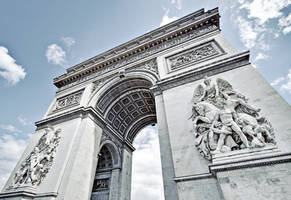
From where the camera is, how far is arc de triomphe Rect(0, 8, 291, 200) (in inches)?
135

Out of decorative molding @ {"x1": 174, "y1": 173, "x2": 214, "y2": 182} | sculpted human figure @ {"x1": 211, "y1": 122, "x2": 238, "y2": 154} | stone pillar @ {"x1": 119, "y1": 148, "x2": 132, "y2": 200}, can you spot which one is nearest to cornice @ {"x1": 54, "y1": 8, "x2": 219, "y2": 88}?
sculpted human figure @ {"x1": 211, "y1": 122, "x2": 238, "y2": 154}

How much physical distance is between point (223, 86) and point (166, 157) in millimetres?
Answer: 3223

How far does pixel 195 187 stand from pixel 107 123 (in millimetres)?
6702

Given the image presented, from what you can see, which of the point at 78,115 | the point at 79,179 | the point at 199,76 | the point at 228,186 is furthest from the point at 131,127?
the point at 228,186

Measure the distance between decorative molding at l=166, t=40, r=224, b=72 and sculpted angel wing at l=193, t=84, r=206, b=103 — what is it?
6.27 ft

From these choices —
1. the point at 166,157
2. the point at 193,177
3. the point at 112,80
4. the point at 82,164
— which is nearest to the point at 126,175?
the point at 82,164

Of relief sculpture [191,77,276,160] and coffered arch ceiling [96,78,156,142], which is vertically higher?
coffered arch ceiling [96,78,156,142]

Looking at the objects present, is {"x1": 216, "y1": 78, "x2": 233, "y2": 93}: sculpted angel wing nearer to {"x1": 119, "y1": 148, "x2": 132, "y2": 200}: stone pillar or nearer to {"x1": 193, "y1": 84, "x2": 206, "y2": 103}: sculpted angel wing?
{"x1": 193, "y1": 84, "x2": 206, "y2": 103}: sculpted angel wing

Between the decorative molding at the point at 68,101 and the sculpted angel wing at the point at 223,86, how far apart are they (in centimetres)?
809

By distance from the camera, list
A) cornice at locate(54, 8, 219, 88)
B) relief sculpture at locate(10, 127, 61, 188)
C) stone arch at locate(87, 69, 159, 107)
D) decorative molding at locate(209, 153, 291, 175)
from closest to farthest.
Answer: decorative molding at locate(209, 153, 291, 175)
relief sculpture at locate(10, 127, 61, 188)
stone arch at locate(87, 69, 159, 107)
cornice at locate(54, 8, 219, 88)

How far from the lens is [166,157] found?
4.89m

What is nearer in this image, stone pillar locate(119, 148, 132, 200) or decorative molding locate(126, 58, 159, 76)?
decorative molding locate(126, 58, 159, 76)

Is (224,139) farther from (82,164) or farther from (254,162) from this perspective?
(82,164)

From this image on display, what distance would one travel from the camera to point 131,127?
11.6 metres
